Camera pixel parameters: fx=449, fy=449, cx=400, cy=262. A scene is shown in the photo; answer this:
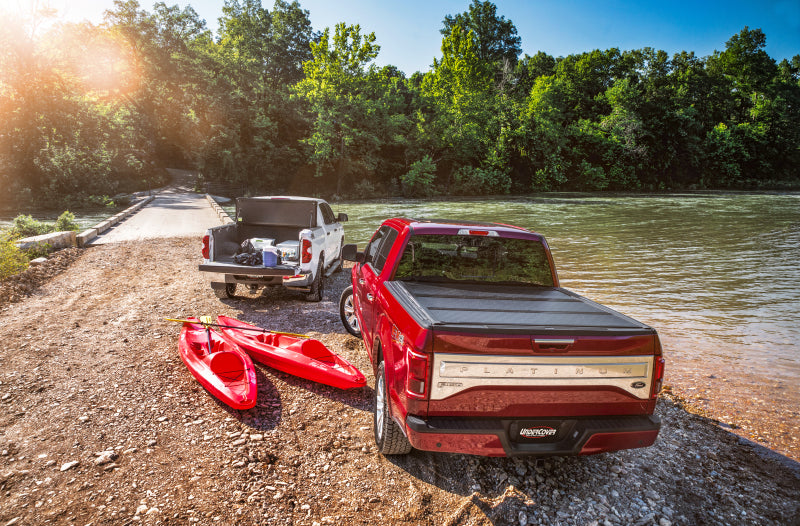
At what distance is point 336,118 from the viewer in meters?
43.4

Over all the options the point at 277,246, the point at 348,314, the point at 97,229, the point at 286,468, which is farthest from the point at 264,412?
the point at 97,229

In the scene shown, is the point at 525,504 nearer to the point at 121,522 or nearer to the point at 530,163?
the point at 121,522

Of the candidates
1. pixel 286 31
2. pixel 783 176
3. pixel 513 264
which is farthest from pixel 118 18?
pixel 783 176

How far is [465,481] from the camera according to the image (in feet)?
11.1

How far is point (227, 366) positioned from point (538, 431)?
3.44 metres

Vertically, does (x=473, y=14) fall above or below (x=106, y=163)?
above

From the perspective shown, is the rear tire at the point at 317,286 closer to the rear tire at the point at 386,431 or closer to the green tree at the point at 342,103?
the rear tire at the point at 386,431

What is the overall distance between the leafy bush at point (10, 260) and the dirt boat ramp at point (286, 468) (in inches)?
198

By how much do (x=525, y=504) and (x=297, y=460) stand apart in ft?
5.80

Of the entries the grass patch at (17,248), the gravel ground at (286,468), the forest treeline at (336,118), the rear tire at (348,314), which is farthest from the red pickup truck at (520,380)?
the forest treeline at (336,118)

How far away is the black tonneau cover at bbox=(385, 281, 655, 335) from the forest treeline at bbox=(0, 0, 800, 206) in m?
32.3

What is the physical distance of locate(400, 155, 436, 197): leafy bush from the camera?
46.0 m

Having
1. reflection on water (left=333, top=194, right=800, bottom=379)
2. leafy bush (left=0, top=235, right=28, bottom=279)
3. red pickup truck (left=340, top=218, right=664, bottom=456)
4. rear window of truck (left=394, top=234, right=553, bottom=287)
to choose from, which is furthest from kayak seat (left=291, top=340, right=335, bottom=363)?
leafy bush (left=0, top=235, right=28, bottom=279)

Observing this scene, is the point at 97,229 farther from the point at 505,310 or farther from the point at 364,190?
the point at 364,190
